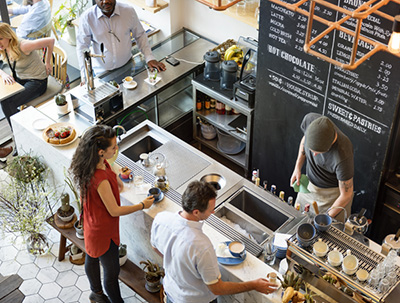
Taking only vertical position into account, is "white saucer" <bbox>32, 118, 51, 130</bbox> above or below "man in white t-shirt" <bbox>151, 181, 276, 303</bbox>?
below

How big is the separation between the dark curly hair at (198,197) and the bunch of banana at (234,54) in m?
2.64

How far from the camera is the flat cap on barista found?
12.4 ft

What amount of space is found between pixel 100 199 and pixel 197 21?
3.09 m

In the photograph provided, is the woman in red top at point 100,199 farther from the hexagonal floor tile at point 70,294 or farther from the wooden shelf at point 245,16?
the wooden shelf at point 245,16

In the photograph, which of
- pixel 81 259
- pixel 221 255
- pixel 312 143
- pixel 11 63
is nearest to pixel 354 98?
pixel 312 143

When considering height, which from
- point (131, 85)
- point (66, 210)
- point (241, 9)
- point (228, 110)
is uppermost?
point (241, 9)

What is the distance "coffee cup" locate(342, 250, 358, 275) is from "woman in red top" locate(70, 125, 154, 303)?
136 centimetres

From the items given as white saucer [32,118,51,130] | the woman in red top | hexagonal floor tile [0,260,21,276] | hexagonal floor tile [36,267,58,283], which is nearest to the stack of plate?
the woman in red top

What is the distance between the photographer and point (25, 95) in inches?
229

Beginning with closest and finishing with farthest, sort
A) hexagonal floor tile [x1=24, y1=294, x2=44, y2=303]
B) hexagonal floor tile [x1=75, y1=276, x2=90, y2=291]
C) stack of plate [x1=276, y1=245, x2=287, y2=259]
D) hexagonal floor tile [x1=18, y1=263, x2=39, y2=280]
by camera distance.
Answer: stack of plate [x1=276, y1=245, x2=287, y2=259]
hexagonal floor tile [x1=24, y1=294, x2=44, y2=303]
hexagonal floor tile [x1=75, y1=276, x2=90, y2=291]
hexagonal floor tile [x1=18, y1=263, x2=39, y2=280]

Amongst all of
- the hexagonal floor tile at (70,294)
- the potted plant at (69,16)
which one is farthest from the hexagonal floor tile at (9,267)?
the potted plant at (69,16)

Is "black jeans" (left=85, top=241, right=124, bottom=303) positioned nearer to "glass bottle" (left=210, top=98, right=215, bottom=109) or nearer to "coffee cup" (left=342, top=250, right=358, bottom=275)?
"coffee cup" (left=342, top=250, right=358, bottom=275)

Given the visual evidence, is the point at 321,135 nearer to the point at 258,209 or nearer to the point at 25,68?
the point at 258,209

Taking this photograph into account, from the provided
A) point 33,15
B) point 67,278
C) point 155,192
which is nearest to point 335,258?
point 155,192
